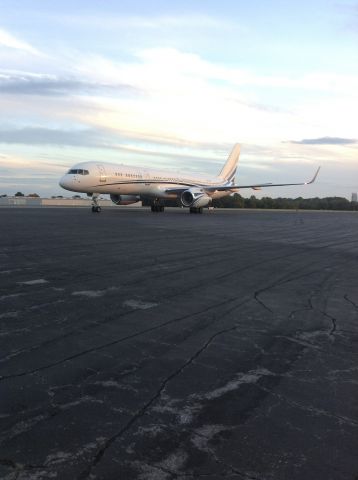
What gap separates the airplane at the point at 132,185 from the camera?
1395 inches

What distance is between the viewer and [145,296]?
765cm

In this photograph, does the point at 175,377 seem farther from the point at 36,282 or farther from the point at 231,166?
the point at 231,166

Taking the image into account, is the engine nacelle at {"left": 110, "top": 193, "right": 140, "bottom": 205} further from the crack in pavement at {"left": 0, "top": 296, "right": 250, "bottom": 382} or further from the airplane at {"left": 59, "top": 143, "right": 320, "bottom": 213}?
the crack in pavement at {"left": 0, "top": 296, "right": 250, "bottom": 382}

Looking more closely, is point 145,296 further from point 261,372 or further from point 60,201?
point 60,201

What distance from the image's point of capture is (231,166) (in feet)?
195

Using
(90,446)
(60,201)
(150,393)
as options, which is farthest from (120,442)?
(60,201)

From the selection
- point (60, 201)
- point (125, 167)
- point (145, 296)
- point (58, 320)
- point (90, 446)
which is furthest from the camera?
point (60, 201)

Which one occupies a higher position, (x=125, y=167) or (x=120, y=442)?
(x=125, y=167)

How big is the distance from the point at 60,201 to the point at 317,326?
6962 centimetres

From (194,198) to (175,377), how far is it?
3747cm

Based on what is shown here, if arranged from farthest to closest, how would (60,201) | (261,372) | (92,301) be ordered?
(60,201)
(92,301)
(261,372)

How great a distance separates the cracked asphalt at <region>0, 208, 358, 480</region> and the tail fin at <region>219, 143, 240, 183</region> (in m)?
50.0

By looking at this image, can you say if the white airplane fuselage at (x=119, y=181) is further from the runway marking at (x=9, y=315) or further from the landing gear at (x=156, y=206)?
the runway marking at (x=9, y=315)

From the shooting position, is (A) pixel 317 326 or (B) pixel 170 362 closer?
(B) pixel 170 362
